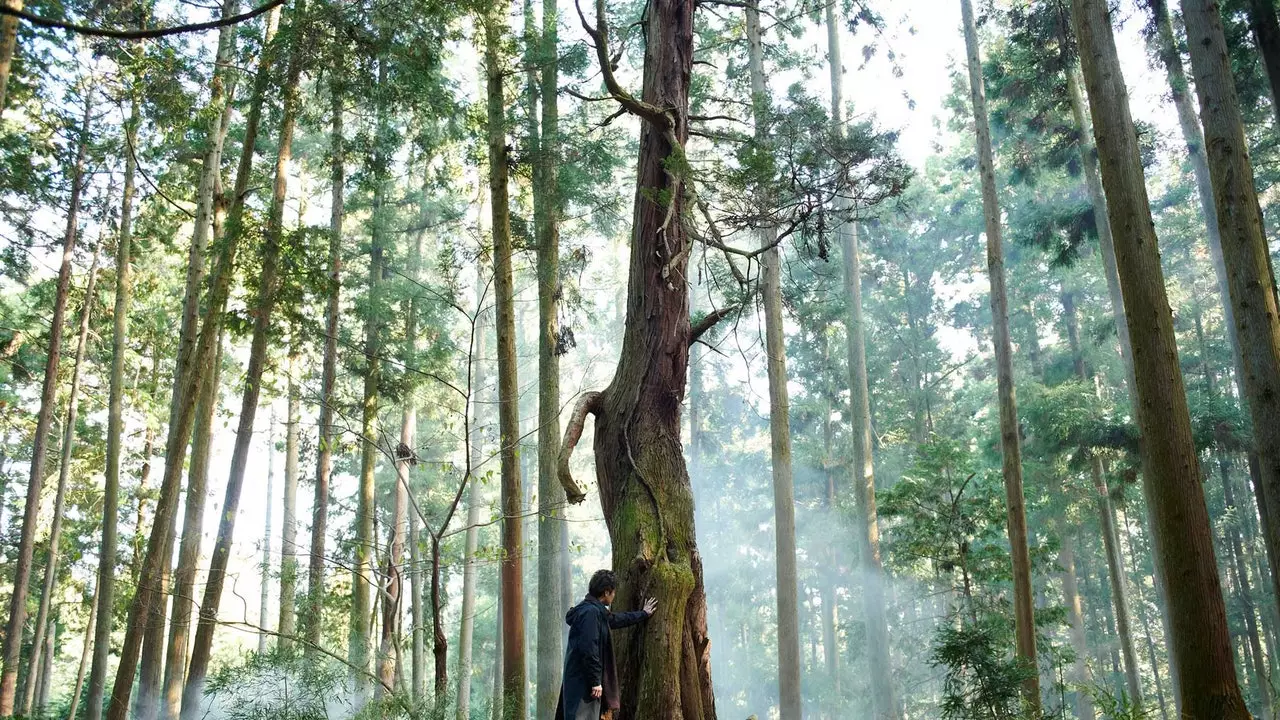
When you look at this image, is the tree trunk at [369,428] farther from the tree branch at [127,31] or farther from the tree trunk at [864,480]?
the tree branch at [127,31]

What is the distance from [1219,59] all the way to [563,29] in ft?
26.6

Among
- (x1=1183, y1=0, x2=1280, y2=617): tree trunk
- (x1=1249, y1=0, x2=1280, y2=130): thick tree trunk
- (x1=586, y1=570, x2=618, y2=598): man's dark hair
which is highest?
(x1=1249, y1=0, x2=1280, y2=130): thick tree trunk

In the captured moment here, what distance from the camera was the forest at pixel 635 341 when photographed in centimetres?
578

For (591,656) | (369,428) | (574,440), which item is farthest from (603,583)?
(369,428)

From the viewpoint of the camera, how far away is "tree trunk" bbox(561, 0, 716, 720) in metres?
4.98

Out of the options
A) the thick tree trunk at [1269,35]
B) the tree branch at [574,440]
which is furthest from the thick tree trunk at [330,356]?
the thick tree trunk at [1269,35]

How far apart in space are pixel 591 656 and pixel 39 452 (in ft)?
38.5

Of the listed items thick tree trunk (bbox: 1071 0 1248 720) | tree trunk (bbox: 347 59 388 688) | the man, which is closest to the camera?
the man

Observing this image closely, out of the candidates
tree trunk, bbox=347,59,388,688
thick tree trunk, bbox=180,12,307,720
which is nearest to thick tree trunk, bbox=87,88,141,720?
thick tree trunk, bbox=180,12,307,720

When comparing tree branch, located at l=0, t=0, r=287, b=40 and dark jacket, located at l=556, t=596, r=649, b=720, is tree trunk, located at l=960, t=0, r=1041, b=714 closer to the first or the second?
dark jacket, located at l=556, t=596, r=649, b=720

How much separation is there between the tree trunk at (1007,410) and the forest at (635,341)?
0.21 feet

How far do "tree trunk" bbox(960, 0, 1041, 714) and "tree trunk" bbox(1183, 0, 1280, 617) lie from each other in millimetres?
2509

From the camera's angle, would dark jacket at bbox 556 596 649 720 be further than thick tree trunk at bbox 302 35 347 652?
No

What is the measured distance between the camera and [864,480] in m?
16.0
